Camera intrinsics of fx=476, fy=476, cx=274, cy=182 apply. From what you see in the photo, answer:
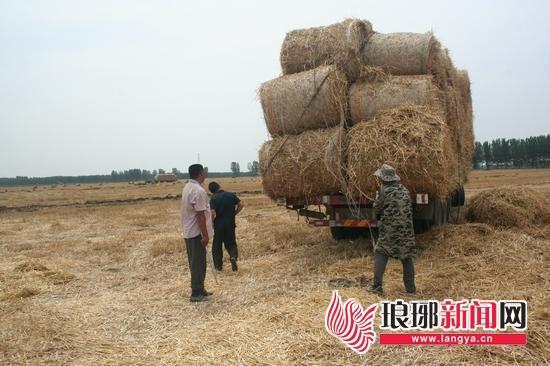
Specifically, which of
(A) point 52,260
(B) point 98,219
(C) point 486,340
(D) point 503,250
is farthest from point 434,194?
(B) point 98,219

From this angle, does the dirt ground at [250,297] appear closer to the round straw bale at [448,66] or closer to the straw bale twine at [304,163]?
the straw bale twine at [304,163]

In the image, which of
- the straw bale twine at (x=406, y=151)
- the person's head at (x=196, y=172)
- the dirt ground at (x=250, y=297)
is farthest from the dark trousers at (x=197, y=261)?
the straw bale twine at (x=406, y=151)

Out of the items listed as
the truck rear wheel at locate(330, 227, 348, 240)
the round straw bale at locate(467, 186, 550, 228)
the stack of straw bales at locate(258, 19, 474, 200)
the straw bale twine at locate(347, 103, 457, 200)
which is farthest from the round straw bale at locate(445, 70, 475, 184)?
the truck rear wheel at locate(330, 227, 348, 240)

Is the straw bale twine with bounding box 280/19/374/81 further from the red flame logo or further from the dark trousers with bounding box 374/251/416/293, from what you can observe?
the red flame logo

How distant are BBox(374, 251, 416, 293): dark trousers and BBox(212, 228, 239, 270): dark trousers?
10.1 feet

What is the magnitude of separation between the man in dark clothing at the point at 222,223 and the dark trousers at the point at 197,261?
6.05ft

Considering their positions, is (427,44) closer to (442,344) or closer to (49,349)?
(442,344)

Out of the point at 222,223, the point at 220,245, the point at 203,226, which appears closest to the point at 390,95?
the point at 222,223

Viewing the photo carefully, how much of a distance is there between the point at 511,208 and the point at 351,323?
5.64 meters

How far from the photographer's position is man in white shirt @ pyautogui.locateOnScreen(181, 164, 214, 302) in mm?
6266

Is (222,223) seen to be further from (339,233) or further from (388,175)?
(388,175)

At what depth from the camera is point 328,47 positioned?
8312mm

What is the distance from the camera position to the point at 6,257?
10336 millimetres

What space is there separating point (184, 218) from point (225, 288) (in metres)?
1.26
